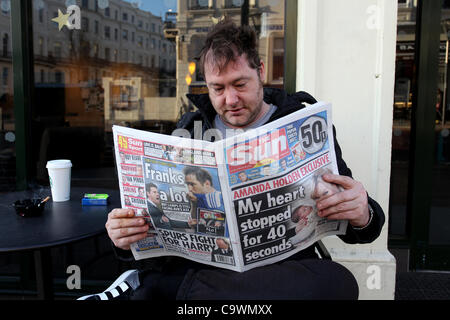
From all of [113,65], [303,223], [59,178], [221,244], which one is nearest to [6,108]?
[113,65]

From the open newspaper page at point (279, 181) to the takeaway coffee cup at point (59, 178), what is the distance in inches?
37.8

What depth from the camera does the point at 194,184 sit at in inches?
41.8

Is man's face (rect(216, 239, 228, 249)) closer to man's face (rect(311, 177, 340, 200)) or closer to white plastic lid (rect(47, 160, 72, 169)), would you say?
man's face (rect(311, 177, 340, 200))

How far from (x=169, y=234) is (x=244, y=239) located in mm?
236

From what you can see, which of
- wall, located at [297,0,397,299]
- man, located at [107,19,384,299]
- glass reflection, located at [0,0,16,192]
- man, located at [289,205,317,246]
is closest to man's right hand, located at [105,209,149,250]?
man, located at [107,19,384,299]

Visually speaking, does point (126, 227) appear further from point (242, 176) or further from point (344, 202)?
point (344, 202)

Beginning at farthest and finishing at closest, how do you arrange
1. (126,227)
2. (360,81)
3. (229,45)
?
(360,81)
(229,45)
(126,227)

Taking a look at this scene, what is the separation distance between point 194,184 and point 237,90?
0.47 meters

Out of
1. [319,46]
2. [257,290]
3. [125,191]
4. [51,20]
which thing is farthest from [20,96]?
[257,290]

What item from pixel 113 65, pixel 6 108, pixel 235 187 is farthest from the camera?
pixel 113 65

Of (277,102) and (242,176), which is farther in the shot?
(277,102)

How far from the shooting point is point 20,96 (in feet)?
7.81

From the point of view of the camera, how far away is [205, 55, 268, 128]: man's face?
4.41ft

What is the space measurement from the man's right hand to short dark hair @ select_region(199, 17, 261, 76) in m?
0.59
